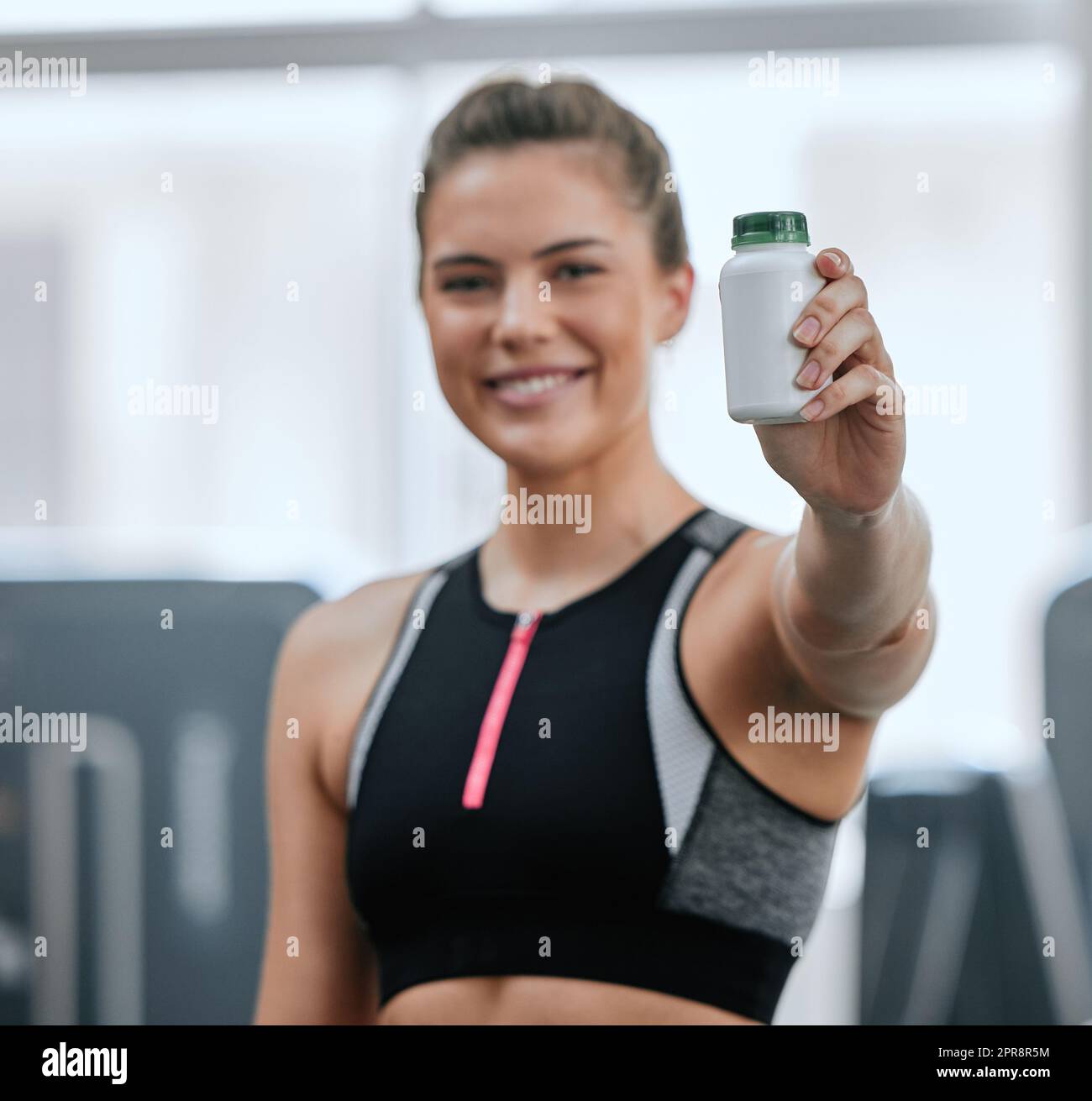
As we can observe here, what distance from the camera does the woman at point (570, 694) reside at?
1.02 meters

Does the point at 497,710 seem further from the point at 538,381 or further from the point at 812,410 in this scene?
the point at 812,410

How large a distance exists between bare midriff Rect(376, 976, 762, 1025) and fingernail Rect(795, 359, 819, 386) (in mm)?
548

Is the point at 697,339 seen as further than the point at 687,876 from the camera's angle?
Yes

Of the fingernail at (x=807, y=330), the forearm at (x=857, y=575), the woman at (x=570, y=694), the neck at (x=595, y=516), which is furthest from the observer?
the neck at (x=595, y=516)

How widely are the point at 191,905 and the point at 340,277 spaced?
0.68 meters

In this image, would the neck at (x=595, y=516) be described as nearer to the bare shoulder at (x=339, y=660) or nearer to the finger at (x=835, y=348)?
the bare shoulder at (x=339, y=660)

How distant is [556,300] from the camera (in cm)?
116

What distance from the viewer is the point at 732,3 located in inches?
54.0

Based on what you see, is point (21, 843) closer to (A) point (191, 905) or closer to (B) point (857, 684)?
(A) point (191, 905)

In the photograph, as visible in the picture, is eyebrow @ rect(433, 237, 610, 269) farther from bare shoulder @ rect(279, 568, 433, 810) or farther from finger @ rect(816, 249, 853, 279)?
finger @ rect(816, 249, 853, 279)

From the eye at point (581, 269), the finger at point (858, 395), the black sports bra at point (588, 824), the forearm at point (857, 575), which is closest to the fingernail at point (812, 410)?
the finger at point (858, 395)

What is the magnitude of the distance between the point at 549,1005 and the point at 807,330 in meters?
0.61

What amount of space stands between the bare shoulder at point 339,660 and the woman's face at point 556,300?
0.74 ft
